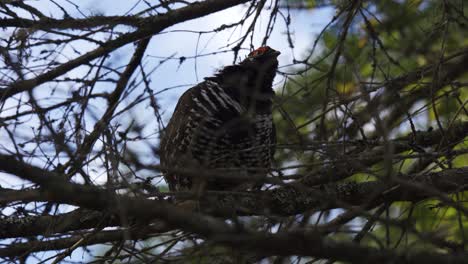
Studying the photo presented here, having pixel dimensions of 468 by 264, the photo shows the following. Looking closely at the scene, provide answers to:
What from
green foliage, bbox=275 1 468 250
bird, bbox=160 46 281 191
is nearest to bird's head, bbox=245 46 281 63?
bird, bbox=160 46 281 191

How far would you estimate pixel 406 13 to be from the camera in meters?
3.98

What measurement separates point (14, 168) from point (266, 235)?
0.86m

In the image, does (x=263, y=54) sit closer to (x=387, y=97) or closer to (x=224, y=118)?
(x=224, y=118)

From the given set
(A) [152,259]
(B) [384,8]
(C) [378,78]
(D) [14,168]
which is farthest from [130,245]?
(C) [378,78]

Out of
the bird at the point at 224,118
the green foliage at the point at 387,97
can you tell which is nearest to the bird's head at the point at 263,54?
the bird at the point at 224,118

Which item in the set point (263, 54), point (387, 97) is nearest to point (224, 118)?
point (263, 54)

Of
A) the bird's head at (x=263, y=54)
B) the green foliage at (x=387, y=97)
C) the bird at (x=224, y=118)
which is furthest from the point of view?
the bird's head at (x=263, y=54)

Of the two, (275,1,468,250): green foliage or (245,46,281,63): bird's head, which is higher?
(245,46,281,63): bird's head

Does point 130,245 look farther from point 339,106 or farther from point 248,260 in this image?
point 339,106

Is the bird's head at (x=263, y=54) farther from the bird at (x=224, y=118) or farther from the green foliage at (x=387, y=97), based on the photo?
the green foliage at (x=387, y=97)

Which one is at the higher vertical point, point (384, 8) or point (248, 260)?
point (384, 8)

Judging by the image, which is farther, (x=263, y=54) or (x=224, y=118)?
(x=263, y=54)

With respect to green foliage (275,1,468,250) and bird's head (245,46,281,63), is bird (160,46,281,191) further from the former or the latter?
green foliage (275,1,468,250)

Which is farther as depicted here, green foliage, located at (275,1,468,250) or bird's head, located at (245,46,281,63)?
bird's head, located at (245,46,281,63)
